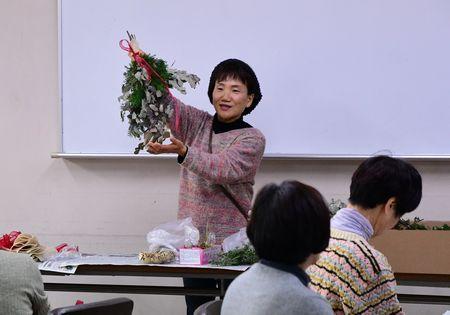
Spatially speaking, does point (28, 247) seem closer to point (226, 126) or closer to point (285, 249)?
point (226, 126)

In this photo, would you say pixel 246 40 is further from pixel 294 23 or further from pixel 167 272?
pixel 167 272

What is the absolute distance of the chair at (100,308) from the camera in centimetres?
265

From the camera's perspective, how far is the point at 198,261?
3.32m

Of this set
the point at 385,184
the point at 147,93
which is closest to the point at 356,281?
the point at 385,184

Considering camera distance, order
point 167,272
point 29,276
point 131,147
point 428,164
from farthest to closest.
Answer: point 131,147 < point 428,164 < point 167,272 < point 29,276

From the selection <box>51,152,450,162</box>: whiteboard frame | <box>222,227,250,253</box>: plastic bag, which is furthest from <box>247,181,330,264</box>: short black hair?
<box>51,152,450,162</box>: whiteboard frame

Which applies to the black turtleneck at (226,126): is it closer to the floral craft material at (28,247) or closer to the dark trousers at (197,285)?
the dark trousers at (197,285)

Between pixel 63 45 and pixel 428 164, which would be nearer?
pixel 428 164

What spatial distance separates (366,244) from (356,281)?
4.3 inches

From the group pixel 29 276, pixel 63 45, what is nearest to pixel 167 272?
pixel 29 276

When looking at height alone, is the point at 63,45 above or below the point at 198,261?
above

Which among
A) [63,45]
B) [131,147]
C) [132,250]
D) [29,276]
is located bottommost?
[132,250]

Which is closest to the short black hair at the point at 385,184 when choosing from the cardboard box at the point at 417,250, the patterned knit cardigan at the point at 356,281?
the patterned knit cardigan at the point at 356,281

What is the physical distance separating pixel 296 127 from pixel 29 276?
204cm
